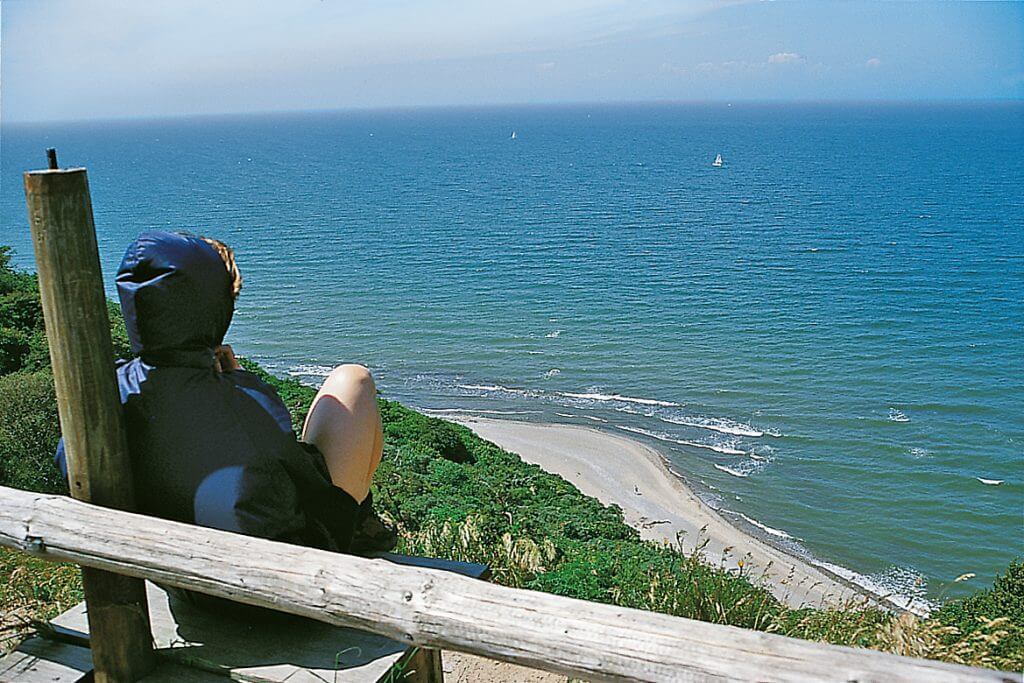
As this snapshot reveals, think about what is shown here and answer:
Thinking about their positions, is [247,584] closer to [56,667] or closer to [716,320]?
[56,667]

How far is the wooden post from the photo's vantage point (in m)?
2.80

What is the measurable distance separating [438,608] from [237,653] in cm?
101

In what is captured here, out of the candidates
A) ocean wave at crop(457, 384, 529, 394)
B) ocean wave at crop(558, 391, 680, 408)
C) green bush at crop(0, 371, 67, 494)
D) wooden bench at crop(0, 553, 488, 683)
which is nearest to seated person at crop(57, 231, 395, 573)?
wooden bench at crop(0, 553, 488, 683)

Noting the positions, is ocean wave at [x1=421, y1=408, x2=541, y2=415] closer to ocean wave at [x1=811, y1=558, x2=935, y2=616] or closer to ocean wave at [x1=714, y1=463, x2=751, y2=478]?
ocean wave at [x1=714, y1=463, x2=751, y2=478]

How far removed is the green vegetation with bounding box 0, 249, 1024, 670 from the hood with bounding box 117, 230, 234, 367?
4.58 ft

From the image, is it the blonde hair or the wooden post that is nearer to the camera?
the wooden post

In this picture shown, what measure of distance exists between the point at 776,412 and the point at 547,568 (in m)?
23.6

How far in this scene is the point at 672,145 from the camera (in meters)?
152

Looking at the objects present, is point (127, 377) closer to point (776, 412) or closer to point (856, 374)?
point (776, 412)

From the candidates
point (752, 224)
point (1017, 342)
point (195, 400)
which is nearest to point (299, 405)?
point (195, 400)

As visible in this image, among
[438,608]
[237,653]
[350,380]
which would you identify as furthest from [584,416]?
[438,608]

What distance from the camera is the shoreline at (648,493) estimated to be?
707 inches

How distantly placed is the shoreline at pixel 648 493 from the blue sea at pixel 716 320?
2.26ft

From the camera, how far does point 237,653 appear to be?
3102 millimetres
